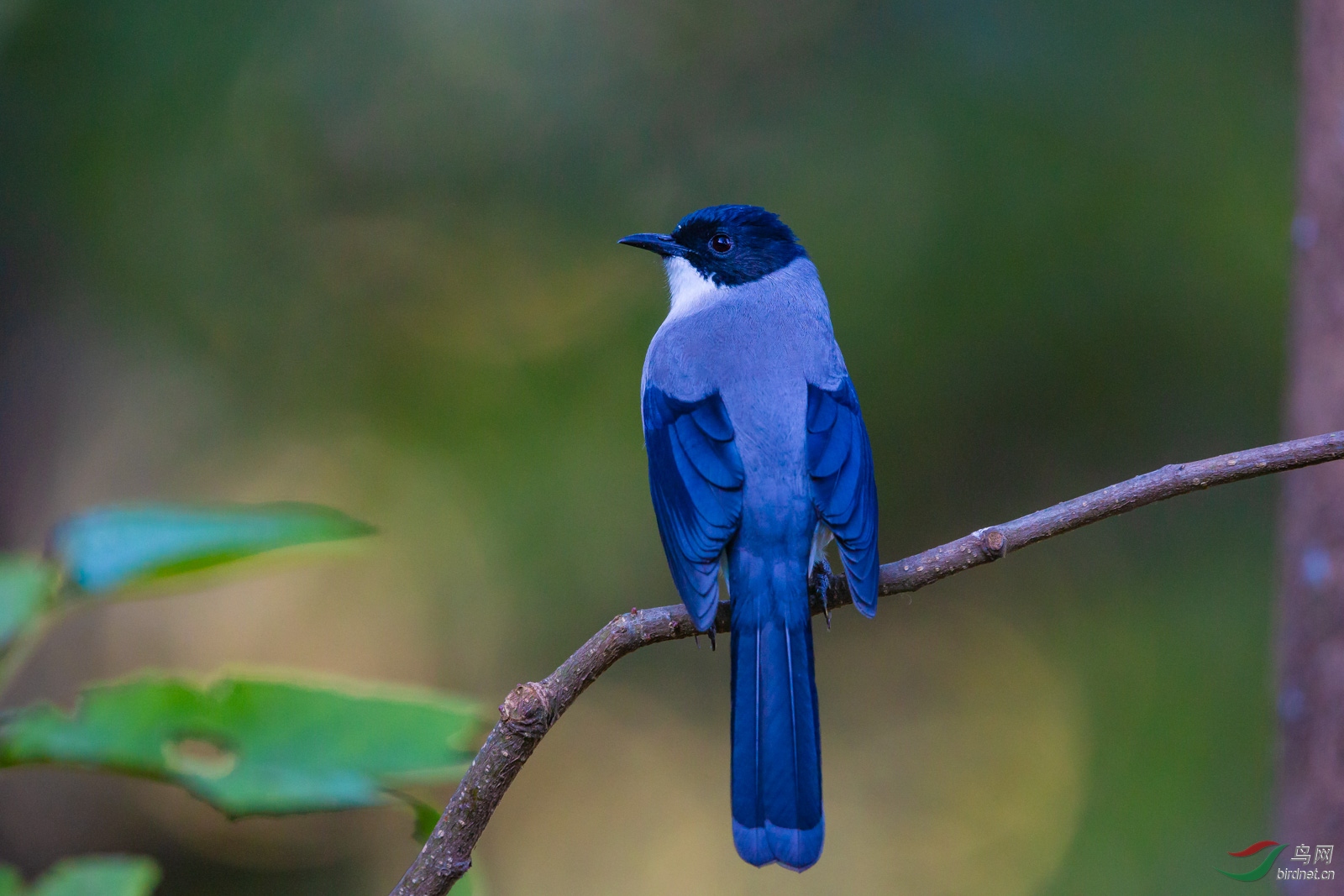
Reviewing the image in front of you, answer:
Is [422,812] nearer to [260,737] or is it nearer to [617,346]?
[260,737]

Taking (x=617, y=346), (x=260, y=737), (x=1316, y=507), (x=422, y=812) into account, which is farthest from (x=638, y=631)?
(x=617, y=346)

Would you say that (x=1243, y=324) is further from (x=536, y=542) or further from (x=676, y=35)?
(x=536, y=542)

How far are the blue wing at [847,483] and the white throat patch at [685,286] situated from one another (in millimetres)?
963

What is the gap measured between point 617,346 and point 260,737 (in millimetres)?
4566

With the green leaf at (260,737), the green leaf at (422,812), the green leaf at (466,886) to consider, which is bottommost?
the green leaf at (466,886)

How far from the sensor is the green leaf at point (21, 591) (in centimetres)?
177

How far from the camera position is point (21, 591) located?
5.99 feet

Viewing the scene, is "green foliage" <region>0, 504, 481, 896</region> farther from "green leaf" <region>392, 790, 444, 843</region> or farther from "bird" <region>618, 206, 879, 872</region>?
"bird" <region>618, 206, 879, 872</region>

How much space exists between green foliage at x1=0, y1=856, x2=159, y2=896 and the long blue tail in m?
1.11

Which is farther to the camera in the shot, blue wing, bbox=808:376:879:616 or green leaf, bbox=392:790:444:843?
blue wing, bbox=808:376:879:616

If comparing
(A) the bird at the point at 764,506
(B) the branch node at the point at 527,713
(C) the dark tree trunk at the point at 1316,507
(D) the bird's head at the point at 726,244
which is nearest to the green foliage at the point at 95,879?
(B) the branch node at the point at 527,713

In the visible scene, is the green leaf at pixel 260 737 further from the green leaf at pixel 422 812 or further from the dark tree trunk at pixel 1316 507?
the dark tree trunk at pixel 1316 507

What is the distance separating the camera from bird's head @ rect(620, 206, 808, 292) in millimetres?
4055

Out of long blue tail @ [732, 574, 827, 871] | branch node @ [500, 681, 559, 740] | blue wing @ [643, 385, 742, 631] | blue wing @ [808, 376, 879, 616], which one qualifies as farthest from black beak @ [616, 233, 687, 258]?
branch node @ [500, 681, 559, 740]
